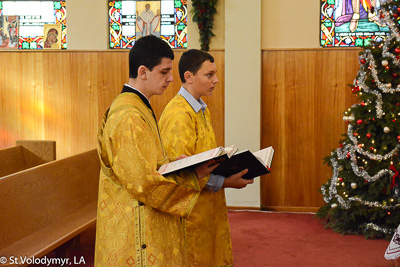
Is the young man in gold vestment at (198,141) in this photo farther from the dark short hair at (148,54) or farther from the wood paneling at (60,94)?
the wood paneling at (60,94)

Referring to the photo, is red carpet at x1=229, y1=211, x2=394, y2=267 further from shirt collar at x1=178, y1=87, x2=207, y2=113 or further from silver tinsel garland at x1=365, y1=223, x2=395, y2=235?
shirt collar at x1=178, y1=87, x2=207, y2=113

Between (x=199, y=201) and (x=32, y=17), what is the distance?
5224mm

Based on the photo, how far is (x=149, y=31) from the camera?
7.03m

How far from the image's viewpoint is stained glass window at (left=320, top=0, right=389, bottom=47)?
653 cm

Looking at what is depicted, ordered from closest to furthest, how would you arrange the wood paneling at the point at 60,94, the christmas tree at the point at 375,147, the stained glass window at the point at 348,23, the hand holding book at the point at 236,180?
the hand holding book at the point at 236,180 → the christmas tree at the point at 375,147 → the stained glass window at the point at 348,23 → the wood paneling at the point at 60,94

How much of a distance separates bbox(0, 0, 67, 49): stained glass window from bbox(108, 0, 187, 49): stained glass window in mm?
807

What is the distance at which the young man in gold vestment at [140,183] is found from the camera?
2002mm

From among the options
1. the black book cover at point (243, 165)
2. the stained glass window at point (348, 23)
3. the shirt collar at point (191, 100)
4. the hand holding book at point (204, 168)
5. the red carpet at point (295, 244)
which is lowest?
the red carpet at point (295, 244)

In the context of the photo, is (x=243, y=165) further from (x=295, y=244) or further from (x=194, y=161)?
(x=295, y=244)

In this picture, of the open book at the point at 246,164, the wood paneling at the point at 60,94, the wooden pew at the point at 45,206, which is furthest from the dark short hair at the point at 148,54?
the wood paneling at the point at 60,94

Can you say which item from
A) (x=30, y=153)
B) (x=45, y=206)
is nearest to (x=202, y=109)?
(x=45, y=206)

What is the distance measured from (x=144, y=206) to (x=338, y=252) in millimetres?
3401

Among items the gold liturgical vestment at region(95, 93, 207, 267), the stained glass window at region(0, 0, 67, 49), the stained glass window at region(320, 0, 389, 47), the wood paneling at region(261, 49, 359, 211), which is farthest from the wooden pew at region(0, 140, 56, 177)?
the gold liturgical vestment at region(95, 93, 207, 267)

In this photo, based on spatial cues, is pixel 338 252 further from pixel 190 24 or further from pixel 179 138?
pixel 190 24
